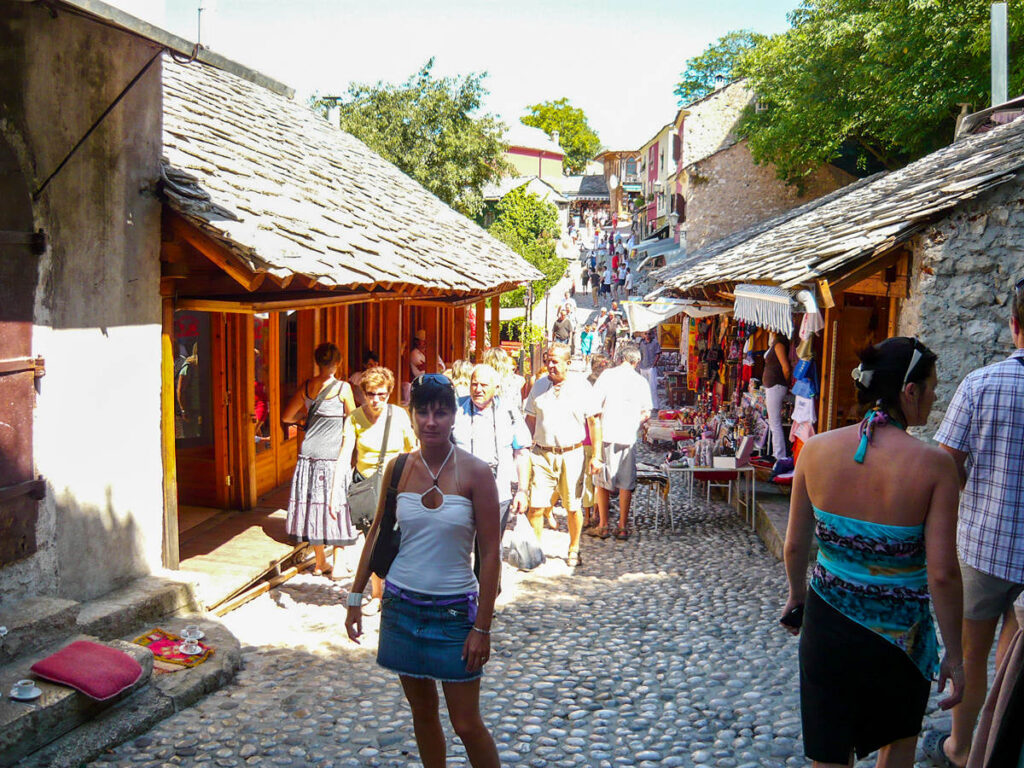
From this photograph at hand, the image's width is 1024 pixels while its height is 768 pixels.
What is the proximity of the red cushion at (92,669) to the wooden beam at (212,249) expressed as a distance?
2.25m

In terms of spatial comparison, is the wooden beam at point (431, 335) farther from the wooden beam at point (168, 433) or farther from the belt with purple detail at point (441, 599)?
the belt with purple detail at point (441, 599)

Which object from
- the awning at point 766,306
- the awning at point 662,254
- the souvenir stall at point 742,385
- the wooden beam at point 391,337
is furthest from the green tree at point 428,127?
the awning at point 766,306

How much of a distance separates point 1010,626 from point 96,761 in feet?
13.4

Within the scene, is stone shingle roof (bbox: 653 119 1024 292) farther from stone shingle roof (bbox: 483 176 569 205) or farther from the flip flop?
stone shingle roof (bbox: 483 176 569 205)

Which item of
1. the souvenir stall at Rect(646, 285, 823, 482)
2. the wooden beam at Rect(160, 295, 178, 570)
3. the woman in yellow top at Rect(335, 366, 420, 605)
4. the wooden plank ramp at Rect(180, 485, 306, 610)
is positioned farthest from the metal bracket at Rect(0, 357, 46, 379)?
the souvenir stall at Rect(646, 285, 823, 482)

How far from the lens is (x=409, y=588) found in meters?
3.35

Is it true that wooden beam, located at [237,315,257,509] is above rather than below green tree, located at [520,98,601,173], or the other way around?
below

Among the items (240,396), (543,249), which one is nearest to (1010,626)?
(240,396)

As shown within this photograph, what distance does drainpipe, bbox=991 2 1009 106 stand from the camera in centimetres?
1173

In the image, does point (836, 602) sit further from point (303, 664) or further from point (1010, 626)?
point (303, 664)

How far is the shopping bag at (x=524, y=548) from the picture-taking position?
22.2 feet

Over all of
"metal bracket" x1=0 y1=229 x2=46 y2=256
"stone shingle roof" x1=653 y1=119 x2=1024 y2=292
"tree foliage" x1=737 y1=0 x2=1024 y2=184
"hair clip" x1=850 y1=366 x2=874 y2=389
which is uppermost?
"tree foliage" x1=737 y1=0 x2=1024 y2=184

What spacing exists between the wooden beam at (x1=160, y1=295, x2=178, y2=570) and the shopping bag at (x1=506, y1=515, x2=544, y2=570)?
7.98 feet

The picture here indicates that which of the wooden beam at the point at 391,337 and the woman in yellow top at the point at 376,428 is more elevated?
the wooden beam at the point at 391,337
